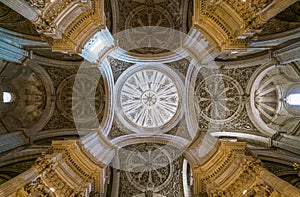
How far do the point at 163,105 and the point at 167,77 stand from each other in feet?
6.88

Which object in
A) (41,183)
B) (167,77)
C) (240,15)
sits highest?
(240,15)

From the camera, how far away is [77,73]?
53.8 ft

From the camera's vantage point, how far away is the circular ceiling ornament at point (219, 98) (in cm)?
1611

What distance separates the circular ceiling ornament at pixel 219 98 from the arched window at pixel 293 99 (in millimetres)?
2508

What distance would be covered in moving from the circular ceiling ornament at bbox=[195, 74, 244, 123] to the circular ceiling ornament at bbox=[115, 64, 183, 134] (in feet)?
4.93

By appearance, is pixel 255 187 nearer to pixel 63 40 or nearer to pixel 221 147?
pixel 221 147

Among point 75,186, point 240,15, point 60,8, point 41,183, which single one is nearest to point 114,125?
point 75,186

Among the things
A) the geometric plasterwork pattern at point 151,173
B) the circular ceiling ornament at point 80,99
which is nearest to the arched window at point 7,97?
the circular ceiling ornament at point 80,99

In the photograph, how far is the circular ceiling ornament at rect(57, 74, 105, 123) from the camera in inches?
650

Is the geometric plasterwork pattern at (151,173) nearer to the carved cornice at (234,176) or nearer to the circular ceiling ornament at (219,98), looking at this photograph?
the circular ceiling ornament at (219,98)

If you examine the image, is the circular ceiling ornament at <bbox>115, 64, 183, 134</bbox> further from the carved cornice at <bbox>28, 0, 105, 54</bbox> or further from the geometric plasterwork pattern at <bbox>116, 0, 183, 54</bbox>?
the carved cornice at <bbox>28, 0, 105, 54</bbox>

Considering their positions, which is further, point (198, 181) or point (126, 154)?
point (126, 154)

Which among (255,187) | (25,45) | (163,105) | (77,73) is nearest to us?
(255,187)

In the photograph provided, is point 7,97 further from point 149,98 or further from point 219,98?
point 219,98
